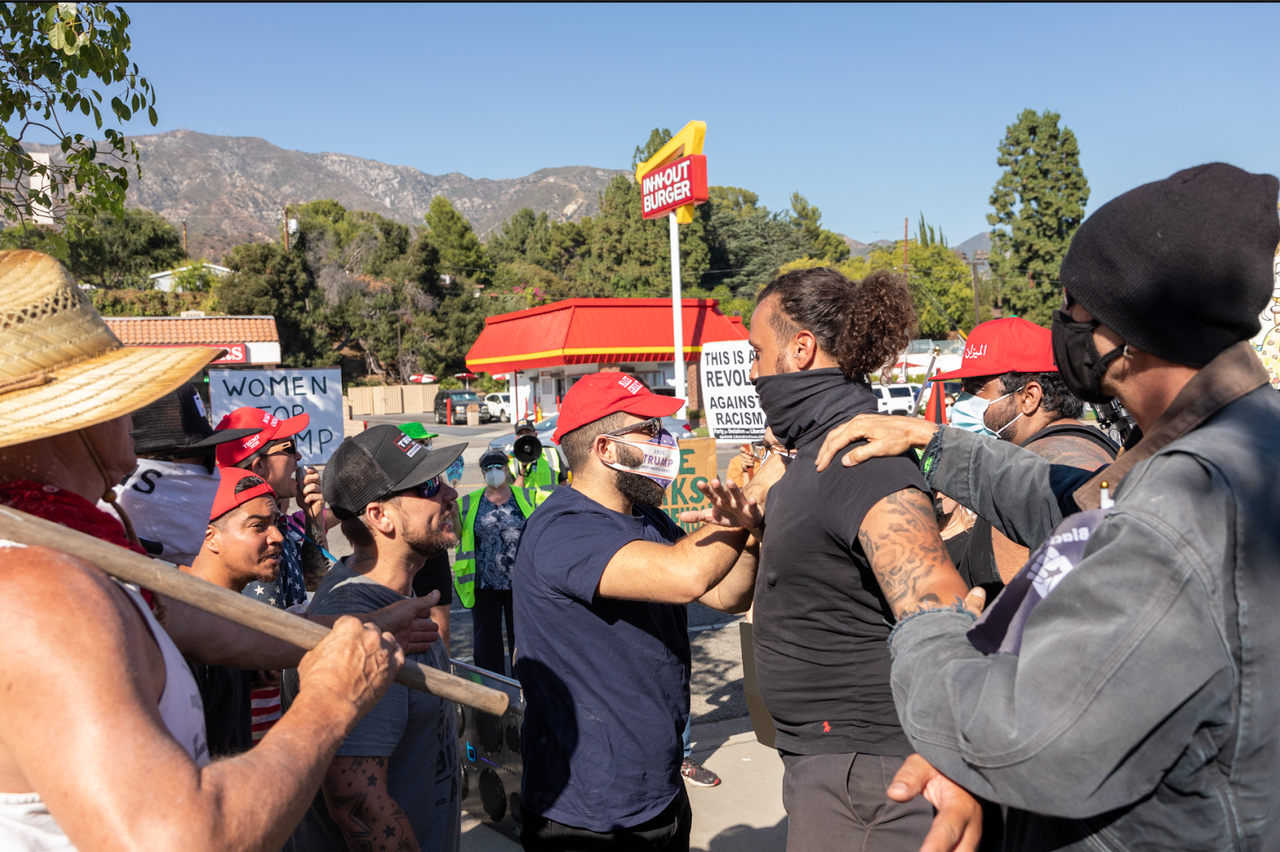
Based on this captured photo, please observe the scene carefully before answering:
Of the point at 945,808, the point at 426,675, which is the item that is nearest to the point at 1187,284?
the point at 945,808

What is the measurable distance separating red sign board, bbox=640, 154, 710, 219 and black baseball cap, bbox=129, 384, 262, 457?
21.8 m

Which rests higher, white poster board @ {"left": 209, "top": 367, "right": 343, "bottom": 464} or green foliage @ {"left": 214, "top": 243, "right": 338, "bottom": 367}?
green foliage @ {"left": 214, "top": 243, "right": 338, "bottom": 367}

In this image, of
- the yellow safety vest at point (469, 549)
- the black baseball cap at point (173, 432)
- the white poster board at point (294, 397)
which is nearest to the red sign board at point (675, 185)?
the white poster board at point (294, 397)

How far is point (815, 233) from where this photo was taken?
8969cm

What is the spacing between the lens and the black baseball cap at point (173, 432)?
3422 millimetres

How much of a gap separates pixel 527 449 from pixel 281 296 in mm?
44134

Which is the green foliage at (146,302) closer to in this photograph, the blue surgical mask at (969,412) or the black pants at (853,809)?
the blue surgical mask at (969,412)

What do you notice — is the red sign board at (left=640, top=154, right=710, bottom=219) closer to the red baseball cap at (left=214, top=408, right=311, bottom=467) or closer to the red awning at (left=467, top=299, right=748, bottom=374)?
the red awning at (left=467, top=299, right=748, bottom=374)

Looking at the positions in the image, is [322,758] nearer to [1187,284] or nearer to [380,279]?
[1187,284]

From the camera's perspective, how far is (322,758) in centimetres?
132

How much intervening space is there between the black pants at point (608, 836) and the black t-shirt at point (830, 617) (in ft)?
1.97

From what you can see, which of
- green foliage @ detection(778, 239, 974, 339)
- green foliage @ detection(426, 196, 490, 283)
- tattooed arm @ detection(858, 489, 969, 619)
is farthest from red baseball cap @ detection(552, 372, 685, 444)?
green foliage @ detection(426, 196, 490, 283)

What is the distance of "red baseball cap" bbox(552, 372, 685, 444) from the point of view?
9.78 feet

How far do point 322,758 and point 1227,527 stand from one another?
140 cm
